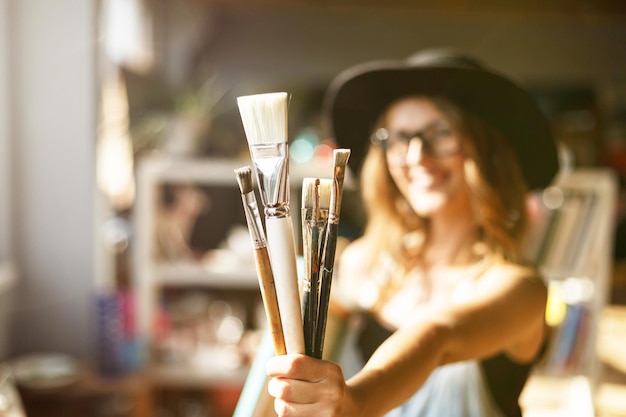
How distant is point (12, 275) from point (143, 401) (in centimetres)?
45

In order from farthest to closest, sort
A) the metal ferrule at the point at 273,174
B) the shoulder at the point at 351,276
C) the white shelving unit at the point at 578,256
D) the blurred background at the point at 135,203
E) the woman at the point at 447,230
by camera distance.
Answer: the blurred background at the point at 135,203
the white shelving unit at the point at 578,256
the shoulder at the point at 351,276
the woman at the point at 447,230
the metal ferrule at the point at 273,174

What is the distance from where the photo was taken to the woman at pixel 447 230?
40 cm

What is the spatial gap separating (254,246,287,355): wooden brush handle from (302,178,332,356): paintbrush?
0.04 ft

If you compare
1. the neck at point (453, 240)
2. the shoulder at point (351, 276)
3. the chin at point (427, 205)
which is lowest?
the shoulder at point (351, 276)

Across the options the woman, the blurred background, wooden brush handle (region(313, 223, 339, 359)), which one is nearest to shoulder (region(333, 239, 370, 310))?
the woman

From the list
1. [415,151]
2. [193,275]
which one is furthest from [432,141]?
[193,275]

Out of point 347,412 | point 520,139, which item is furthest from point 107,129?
point 347,412

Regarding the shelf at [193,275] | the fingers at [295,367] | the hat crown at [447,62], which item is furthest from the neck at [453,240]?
the shelf at [193,275]

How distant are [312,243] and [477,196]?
214 millimetres

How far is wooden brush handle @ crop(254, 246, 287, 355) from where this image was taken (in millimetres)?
281

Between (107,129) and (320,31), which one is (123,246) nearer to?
(107,129)

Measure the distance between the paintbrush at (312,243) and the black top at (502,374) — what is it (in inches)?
5.1

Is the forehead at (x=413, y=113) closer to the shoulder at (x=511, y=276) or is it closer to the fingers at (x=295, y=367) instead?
the shoulder at (x=511, y=276)

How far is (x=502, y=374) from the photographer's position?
1.41 ft
